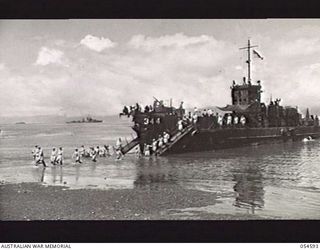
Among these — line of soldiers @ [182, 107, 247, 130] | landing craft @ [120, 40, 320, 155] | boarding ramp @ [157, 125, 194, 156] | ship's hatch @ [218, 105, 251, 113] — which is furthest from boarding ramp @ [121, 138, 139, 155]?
ship's hatch @ [218, 105, 251, 113]

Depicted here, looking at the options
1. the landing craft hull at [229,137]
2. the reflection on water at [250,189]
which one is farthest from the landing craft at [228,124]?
the reflection on water at [250,189]

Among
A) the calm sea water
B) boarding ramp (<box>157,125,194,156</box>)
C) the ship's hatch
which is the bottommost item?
the calm sea water

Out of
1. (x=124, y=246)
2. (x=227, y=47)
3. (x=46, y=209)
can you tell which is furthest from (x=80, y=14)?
(x=124, y=246)

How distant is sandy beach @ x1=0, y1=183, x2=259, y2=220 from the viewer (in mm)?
2527

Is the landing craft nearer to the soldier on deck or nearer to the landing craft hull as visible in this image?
the landing craft hull

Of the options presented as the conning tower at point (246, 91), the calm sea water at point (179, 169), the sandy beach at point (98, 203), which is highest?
the conning tower at point (246, 91)

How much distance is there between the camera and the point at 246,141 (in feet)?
8.83

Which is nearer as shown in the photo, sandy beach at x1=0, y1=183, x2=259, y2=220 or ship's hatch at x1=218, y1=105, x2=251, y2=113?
sandy beach at x1=0, y1=183, x2=259, y2=220

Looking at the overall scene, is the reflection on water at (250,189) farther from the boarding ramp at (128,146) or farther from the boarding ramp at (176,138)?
the boarding ramp at (128,146)

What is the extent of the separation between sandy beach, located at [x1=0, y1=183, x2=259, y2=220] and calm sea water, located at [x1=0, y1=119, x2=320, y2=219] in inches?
1.2

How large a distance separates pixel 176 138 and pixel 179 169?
0.49 feet

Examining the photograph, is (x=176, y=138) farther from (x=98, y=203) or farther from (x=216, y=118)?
(x=98, y=203)

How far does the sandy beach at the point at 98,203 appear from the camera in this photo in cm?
253

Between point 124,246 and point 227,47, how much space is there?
99 centimetres
